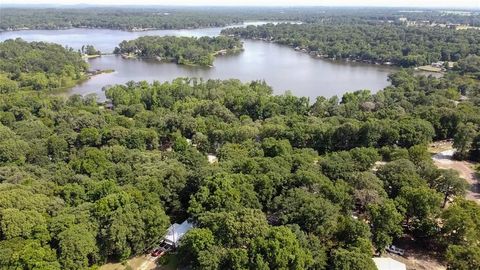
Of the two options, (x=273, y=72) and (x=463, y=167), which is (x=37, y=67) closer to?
(x=273, y=72)

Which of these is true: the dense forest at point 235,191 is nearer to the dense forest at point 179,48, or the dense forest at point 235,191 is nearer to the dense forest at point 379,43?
the dense forest at point 179,48

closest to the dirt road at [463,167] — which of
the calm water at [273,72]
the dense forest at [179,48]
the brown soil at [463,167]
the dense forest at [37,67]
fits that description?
the brown soil at [463,167]

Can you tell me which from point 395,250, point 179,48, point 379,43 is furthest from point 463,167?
point 379,43

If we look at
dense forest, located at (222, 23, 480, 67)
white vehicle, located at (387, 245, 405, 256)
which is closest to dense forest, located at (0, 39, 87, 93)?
white vehicle, located at (387, 245, 405, 256)

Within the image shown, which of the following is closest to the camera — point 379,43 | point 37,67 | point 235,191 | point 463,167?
point 235,191

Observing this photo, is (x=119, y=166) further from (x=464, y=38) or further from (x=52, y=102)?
(x=464, y=38)

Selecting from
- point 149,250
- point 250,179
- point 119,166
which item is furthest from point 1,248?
point 250,179

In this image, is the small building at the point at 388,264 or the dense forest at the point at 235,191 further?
the small building at the point at 388,264
